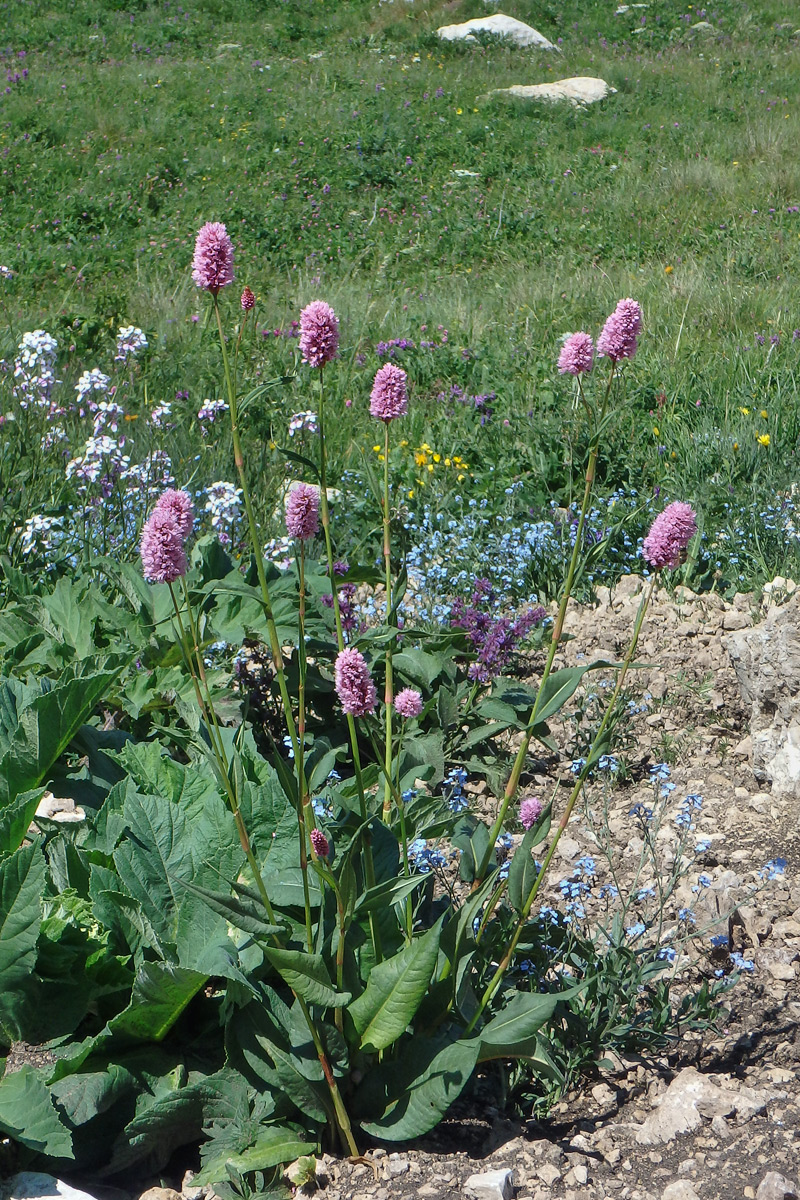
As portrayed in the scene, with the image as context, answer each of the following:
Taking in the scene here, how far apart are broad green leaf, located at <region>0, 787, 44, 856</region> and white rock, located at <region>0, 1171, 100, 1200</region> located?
601 mm

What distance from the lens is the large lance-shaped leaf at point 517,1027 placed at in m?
1.77

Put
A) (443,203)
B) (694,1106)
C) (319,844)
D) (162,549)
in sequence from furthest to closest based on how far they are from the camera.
→ 1. (443,203)
2. (694,1106)
3. (319,844)
4. (162,549)

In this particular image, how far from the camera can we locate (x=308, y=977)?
170 centimetres

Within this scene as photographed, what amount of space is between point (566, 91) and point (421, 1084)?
1663cm

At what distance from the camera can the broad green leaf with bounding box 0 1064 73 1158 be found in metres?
1.73

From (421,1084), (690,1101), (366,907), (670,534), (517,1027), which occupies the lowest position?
(690,1101)

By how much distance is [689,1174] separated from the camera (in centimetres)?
179

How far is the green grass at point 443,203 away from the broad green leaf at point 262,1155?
306 cm

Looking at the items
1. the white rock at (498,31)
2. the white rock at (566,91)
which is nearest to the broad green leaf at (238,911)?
the white rock at (566,91)

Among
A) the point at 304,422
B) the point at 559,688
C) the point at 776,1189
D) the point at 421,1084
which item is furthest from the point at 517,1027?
the point at 304,422

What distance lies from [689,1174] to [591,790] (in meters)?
1.41

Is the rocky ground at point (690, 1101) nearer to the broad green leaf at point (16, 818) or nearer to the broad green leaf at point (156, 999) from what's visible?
the broad green leaf at point (156, 999)

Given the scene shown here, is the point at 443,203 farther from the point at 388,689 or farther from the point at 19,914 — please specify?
the point at 19,914

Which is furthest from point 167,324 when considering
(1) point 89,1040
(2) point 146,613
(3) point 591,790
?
(1) point 89,1040
